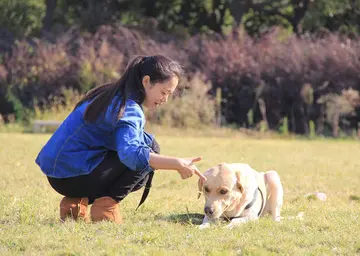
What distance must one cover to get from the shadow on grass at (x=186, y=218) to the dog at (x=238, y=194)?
207mm

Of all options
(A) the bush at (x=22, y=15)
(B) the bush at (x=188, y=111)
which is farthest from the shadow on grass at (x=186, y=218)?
(A) the bush at (x=22, y=15)

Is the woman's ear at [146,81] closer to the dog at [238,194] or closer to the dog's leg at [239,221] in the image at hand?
the dog at [238,194]

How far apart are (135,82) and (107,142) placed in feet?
1.72

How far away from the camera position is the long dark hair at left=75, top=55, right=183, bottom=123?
19.9 ft

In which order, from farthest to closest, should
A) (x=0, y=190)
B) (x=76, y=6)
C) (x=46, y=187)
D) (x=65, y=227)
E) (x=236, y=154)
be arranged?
(x=76, y=6)
(x=236, y=154)
(x=46, y=187)
(x=0, y=190)
(x=65, y=227)

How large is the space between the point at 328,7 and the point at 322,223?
76.8ft

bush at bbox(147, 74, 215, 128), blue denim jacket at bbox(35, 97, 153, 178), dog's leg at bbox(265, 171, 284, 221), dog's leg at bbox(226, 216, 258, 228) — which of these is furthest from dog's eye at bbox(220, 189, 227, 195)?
bush at bbox(147, 74, 215, 128)

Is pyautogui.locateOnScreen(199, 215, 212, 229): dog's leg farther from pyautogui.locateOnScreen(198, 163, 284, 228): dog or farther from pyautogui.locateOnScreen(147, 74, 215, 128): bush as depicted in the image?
pyautogui.locateOnScreen(147, 74, 215, 128): bush

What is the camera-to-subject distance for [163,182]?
9961 mm

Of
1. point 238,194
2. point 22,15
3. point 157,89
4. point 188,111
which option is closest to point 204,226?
point 238,194

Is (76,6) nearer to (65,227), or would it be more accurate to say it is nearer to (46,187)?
(46,187)

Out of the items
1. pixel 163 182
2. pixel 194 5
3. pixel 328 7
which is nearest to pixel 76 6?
pixel 194 5

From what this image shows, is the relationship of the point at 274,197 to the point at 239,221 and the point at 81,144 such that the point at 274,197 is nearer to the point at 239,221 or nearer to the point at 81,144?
the point at 239,221

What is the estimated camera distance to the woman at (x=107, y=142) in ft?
19.6
